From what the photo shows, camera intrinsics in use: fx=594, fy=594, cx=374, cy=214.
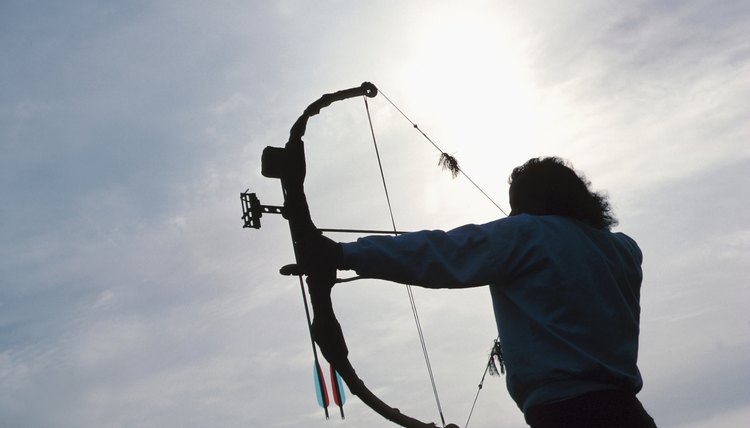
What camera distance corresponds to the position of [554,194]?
1.62 meters

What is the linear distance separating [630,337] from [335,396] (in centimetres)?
108

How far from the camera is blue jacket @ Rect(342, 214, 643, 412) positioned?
1308 millimetres

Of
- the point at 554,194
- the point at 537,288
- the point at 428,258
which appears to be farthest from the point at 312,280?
the point at 554,194

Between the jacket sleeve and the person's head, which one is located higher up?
A: the person's head

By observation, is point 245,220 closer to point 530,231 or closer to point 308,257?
point 308,257

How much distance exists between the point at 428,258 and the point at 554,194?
507mm

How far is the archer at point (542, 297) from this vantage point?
1302mm

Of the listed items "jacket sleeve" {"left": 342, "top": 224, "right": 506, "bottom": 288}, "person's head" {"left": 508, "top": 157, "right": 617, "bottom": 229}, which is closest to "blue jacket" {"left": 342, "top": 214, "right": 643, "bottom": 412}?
"jacket sleeve" {"left": 342, "top": 224, "right": 506, "bottom": 288}

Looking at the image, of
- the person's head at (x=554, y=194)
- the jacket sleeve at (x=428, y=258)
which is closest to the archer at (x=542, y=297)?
the jacket sleeve at (x=428, y=258)

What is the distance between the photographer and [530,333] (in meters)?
1.36

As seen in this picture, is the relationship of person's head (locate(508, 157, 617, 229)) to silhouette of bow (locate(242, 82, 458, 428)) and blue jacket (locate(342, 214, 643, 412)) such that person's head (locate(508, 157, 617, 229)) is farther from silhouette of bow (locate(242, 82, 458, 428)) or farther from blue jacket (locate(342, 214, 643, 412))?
silhouette of bow (locate(242, 82, 458, 428))

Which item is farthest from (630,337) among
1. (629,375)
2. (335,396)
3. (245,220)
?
(245,220)

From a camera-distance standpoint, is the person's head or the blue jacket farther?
the person's head

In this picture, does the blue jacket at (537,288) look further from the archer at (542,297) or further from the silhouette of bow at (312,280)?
the silhouette of bow at (312,280)
